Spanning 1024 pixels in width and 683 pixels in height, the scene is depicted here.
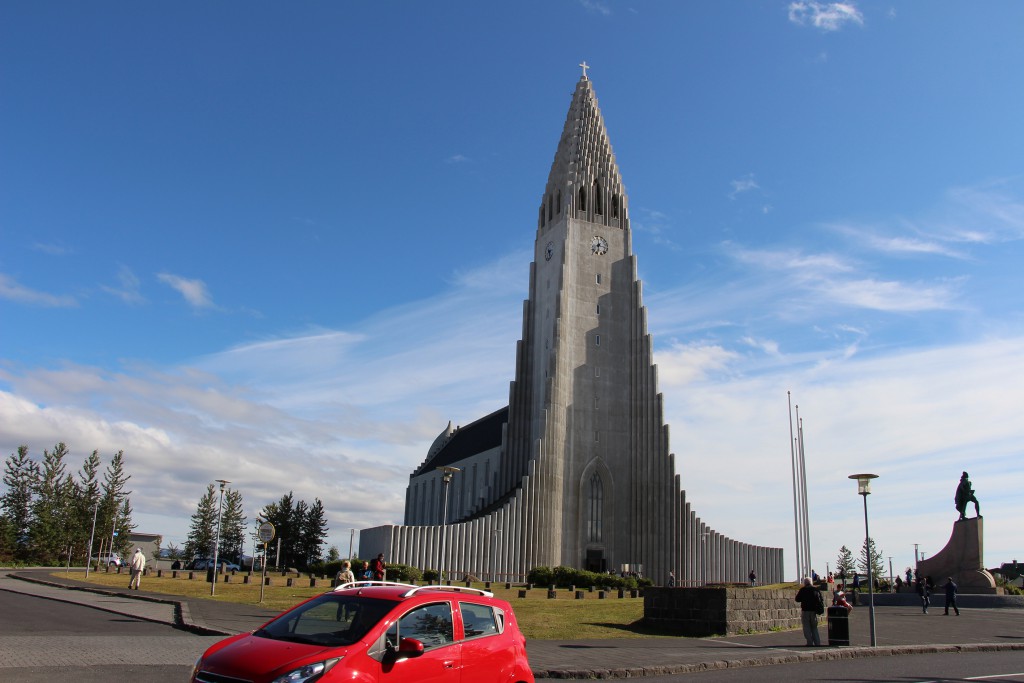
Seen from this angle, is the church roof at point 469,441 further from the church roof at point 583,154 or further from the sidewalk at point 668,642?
the sidewalk at point 668,642

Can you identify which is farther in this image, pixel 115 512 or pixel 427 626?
pixel 115 512

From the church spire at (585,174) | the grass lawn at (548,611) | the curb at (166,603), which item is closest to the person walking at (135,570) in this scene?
the grass lawn at (548,611)

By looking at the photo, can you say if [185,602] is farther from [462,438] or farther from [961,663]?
[462,438]

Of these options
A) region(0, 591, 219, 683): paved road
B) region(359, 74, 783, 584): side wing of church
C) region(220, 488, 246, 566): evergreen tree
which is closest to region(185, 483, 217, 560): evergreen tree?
region(220, 488, 246, 566): evergreen tree

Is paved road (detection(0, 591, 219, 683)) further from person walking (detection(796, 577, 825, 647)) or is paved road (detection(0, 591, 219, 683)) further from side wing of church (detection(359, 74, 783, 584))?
side wing of church (detection(359, 74, 783, 584))

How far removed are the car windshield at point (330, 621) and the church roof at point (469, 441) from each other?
61.0 metres

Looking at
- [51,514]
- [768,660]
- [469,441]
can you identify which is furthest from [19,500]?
[768,660]

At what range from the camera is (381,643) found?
26.1 ft

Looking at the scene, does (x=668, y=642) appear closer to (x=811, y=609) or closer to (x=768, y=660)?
(x=768, y=660)

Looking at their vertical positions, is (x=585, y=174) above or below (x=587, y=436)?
above

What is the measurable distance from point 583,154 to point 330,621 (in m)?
64.5

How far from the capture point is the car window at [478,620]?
29.6ft

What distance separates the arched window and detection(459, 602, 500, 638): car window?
5439 cm

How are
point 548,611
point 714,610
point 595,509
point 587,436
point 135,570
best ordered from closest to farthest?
point 714,610 < point 548,611 < point 135,570 < point 595,509 < point 587,436
